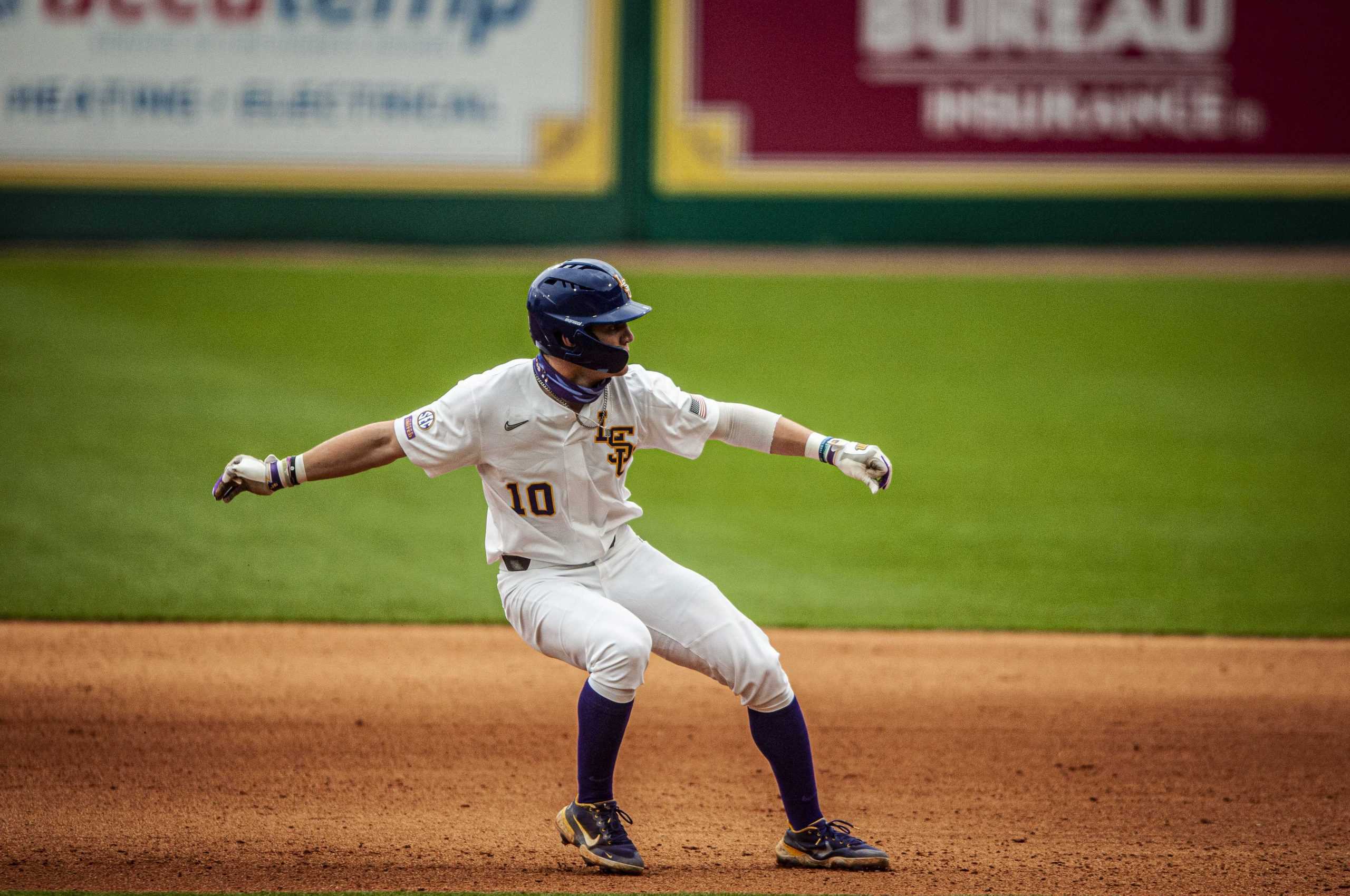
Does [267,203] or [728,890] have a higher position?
[267,203]

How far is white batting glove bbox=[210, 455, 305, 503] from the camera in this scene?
4371 mm

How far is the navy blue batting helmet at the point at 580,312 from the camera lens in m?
4.27

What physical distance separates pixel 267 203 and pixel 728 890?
14.4 metres

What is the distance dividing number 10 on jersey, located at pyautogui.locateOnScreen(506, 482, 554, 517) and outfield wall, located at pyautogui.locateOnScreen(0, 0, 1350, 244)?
12848 mm

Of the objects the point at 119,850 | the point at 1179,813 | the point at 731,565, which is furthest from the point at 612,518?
the point at 731,565

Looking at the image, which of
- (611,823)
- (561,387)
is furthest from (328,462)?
(611,823)

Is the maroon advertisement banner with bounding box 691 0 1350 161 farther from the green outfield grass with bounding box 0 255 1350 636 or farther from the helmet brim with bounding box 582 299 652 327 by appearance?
the helmet brim with bounding box 582 299 652 327

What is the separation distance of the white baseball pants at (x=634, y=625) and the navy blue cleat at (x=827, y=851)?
0.43 meters

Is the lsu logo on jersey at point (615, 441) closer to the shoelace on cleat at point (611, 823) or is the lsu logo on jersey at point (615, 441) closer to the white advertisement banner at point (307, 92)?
the shoelace on cleat at point (611, 823)

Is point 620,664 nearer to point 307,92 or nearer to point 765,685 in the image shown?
point 765,685

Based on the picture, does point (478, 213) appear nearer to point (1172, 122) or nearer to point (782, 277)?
point (782, 277)

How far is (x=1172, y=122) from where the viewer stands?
1619cm

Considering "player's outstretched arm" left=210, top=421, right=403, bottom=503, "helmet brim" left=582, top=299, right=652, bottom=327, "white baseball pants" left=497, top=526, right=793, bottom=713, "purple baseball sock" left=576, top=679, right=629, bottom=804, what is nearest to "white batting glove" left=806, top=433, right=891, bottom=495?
"white baseball pants" left=497, top=526, right=793, bottom=713

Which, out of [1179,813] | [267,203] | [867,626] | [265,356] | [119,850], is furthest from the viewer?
[267,203]
